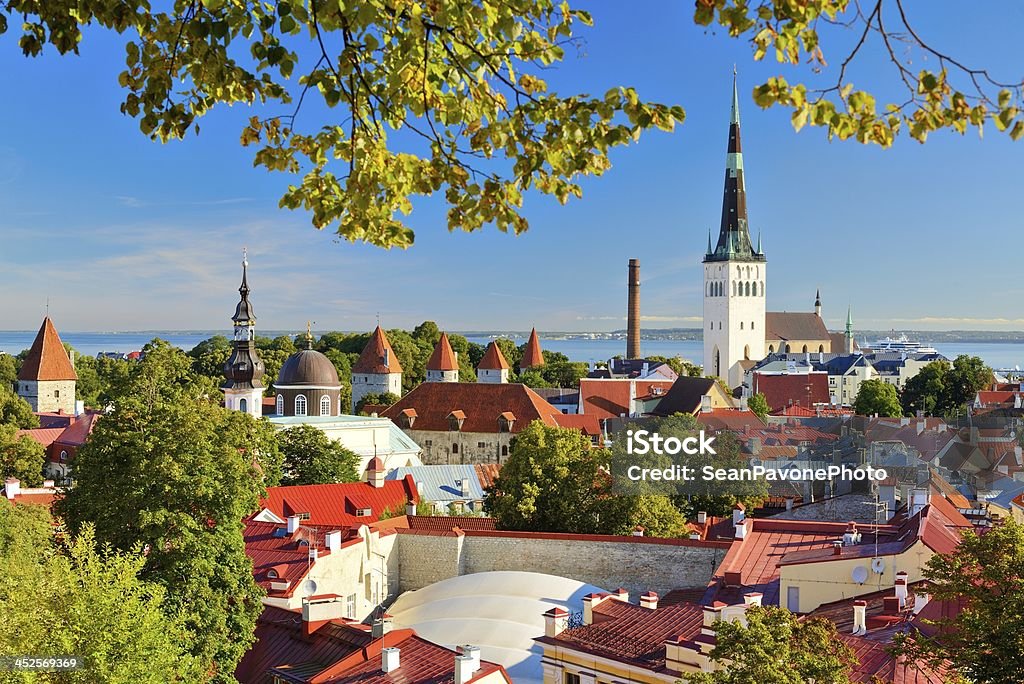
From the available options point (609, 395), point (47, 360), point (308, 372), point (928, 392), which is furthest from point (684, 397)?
point (47, 360)

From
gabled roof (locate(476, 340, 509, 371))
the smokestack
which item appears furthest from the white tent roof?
the smokestack

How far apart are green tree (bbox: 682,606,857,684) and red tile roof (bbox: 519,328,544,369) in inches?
3084

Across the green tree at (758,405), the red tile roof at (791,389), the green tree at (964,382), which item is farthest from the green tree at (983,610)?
the green tree at (964,382)

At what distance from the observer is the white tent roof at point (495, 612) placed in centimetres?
1784

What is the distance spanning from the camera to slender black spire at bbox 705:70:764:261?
121 m

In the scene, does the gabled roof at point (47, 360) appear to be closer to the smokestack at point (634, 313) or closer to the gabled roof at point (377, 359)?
the gabled roof at point (377, 359)

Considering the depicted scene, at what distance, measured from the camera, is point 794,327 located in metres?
135

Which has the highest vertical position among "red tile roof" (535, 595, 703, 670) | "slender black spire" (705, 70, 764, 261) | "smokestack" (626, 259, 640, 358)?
"slender black spire" (705, 70, 764, 261)

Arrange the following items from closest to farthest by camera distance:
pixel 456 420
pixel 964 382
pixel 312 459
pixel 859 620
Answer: pixel 859 620, pixel 312 459, pixel 456 420, pixel 964 382

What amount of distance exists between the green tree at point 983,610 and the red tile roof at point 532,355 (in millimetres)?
78205

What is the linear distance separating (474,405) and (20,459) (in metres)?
23.9

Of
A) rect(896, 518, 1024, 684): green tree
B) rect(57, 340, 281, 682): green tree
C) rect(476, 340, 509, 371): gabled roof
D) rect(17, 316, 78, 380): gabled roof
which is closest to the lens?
rect(896, 518, 1024, 684): green tree

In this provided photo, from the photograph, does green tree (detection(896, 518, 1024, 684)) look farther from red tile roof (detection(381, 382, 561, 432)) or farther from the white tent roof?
red tile roof (detection(381, 382, 561, 432))

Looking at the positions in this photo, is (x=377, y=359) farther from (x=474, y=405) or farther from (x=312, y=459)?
(x=312, y=459)
